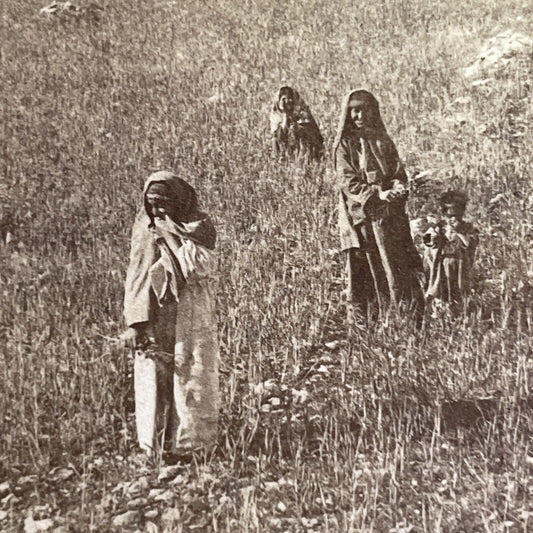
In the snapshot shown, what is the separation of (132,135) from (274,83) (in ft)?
5.73

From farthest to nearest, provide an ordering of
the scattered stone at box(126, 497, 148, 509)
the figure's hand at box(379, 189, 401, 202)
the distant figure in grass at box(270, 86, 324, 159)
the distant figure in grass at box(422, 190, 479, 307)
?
1. the distant figure in grass at box(270, 86, 324, 159)
2. the distant figure in grass at box(422, 190, 479, 307)
3. the figure's hand at box(379, 189, 401, 202)
4. the scattered stone at box(126, 497, 148, 509)

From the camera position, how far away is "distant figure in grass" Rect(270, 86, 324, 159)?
6.48 m

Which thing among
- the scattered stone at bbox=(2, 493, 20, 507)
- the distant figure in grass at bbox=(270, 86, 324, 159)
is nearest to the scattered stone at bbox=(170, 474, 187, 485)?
the scattered stone at bbox=(2, 493, 20, 507)

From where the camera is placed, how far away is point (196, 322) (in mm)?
3508

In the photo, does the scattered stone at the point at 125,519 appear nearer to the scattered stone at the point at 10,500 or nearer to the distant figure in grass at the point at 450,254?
the scattered stone at the point at 10,500

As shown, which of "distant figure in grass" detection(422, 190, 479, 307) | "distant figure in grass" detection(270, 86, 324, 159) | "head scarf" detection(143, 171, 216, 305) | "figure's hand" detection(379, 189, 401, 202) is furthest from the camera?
"distant figure in grass" detection(270, 86, 324, 159)

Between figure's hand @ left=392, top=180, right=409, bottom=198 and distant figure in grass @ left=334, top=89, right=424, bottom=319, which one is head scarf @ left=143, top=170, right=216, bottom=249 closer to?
distant figure in grass @ left=334, top=89, right=424, bottom=319

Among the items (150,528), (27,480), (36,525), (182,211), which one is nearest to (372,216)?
(182,211)

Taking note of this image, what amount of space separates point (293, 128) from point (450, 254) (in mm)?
2289

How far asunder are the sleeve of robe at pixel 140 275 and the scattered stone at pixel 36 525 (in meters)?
0.97

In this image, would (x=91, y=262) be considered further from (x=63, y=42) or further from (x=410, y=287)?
(x=63, y=42)

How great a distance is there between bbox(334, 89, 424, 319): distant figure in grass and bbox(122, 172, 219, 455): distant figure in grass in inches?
55.5

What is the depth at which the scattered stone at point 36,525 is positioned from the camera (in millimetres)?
3225

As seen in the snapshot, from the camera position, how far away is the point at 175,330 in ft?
11.6
